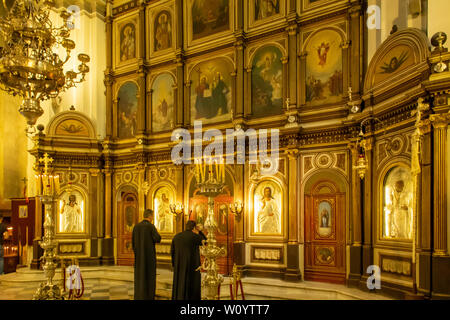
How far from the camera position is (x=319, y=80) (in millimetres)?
10953

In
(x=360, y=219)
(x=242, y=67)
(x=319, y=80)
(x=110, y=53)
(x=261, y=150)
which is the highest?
(x=110, y=53)

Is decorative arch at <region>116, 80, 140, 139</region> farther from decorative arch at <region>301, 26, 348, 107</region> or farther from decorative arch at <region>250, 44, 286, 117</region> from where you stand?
decorative arch at <region>301, 26, 348, 107</region>

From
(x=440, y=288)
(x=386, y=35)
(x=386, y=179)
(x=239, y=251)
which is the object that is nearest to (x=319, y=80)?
(x=386, y=35)

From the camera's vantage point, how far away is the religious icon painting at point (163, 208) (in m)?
13.3

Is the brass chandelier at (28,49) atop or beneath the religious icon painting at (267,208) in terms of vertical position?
atop

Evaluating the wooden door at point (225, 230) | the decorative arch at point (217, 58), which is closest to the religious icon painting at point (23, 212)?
the wooden door at point (225, 230)

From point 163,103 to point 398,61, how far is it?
339 inches

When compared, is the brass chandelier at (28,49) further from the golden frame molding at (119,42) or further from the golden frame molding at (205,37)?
the golden frame molding at (119,42)

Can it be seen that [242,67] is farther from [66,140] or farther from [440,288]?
[440,288]

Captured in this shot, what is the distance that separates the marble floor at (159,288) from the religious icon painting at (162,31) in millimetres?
8481

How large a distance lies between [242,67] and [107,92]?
6.27 meters

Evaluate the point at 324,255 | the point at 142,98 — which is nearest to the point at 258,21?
the point at 142,98

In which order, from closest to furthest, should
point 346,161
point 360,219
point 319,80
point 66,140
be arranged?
point 360,219, point 346,161, point 319,80, point 66,140

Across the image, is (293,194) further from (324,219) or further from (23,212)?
(23,212)
